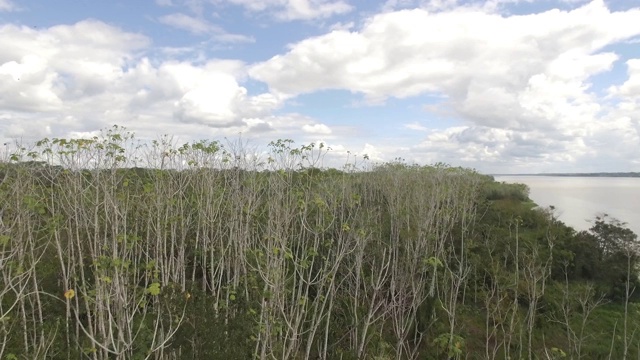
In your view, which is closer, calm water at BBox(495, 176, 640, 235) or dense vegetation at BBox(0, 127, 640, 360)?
dense vegetation at BBox(0, 127, 640, 360)

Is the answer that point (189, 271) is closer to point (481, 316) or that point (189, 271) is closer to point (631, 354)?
point (481, 316)

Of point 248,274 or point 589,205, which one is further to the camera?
point 589,205

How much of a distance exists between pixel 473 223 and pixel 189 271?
1268cm

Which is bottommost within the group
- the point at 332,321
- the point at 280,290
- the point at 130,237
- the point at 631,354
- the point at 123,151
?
the point at 631,354

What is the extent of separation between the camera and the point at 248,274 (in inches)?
382

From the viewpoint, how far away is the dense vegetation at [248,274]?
6.88 metres

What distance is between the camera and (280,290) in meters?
7.22

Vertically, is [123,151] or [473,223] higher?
[123,151]

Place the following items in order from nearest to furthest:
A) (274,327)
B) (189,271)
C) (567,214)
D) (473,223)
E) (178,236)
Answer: (274,327) → (178,236) → (189,271) → (473,223) → (567,214)

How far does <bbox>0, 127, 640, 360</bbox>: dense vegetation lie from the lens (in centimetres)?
688

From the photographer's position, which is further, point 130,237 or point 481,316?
point 481,316

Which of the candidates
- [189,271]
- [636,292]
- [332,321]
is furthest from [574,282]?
[189,271]

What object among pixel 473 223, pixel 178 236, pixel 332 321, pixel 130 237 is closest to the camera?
pixel 130 237

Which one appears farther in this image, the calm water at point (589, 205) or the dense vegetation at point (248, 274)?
the calm water at point (589, 205)
